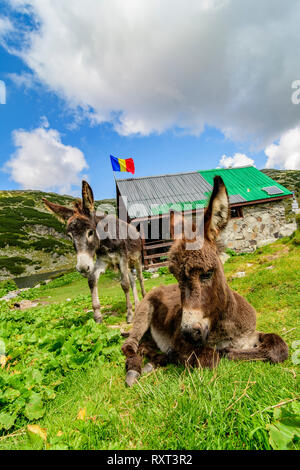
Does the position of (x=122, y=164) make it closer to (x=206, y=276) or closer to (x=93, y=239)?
(x=93, y=239)

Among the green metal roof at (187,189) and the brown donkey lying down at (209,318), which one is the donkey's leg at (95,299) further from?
the green metal roof at (187,189)

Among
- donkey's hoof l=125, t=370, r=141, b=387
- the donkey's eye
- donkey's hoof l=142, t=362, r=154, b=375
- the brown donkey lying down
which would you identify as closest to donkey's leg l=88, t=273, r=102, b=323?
the brown donkey lying down

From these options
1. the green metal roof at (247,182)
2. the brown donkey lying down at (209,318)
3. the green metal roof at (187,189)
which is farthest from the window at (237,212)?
the brown donkey lying down at (209,318)

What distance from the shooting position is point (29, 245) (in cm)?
8831

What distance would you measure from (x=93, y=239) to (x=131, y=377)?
3.79 metres

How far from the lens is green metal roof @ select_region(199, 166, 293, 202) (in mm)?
22145

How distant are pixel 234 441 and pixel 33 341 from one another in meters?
4.22

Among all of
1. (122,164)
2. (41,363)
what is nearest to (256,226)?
(122,164)

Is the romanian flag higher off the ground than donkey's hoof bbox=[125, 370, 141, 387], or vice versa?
the romanian flag

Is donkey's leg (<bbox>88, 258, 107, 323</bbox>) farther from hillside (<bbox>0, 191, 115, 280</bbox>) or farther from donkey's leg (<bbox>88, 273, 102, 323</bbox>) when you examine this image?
hillside (<bbox>0, 191, 115, 280</bbox>)

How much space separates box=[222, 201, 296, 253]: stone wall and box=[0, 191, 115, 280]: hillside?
48.8m

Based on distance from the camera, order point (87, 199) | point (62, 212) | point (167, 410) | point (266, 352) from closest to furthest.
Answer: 1. point (167, 410)
2. point (266, 352)
3. point (87, 199)
4. point (62, 212)
